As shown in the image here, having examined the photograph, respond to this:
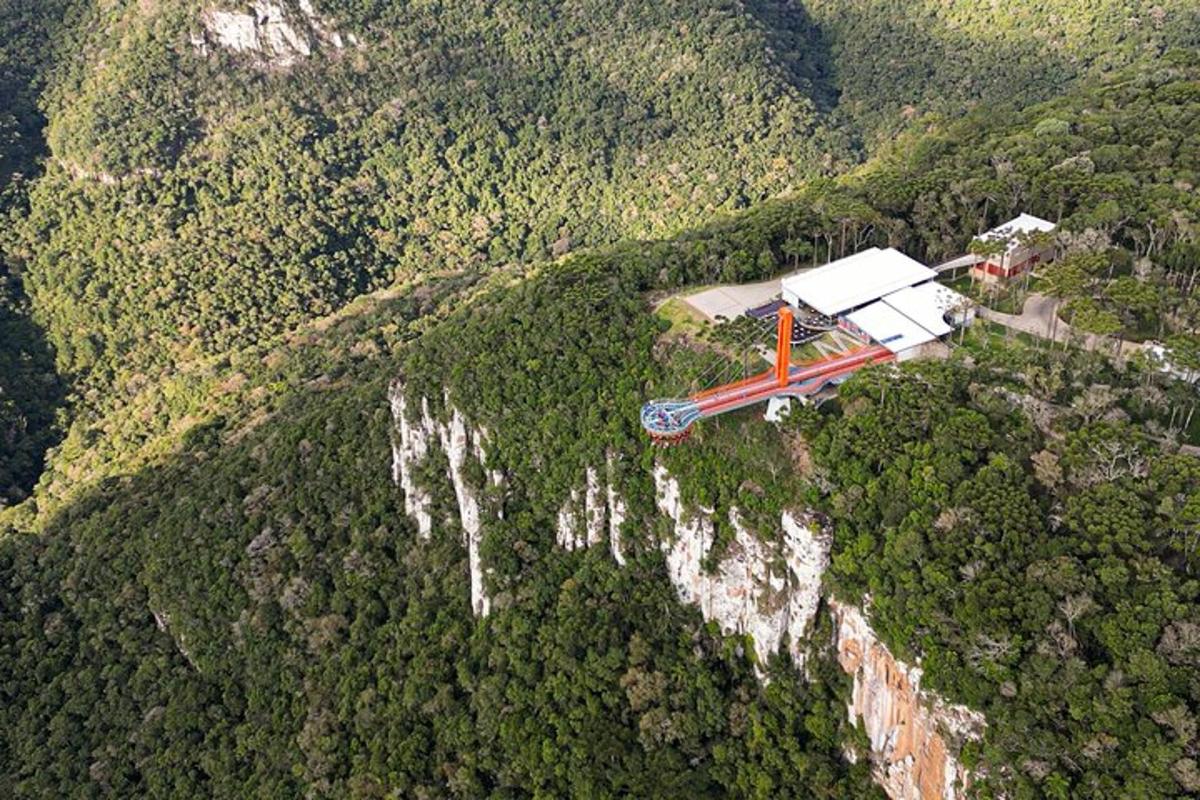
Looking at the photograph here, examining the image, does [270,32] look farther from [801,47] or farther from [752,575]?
[752,575]

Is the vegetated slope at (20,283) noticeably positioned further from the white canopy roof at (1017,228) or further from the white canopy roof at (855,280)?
the white canopy roof at (1017,228)

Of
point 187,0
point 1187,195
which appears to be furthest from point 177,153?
point 1187,195

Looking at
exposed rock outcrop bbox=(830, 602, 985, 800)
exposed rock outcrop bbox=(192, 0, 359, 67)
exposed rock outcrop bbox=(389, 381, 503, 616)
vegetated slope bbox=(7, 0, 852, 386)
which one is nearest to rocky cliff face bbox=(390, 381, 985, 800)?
exposed rock outcrop bbox=(830, 602, 985, 800)

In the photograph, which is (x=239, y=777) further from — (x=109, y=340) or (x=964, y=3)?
(x=964, y=3)

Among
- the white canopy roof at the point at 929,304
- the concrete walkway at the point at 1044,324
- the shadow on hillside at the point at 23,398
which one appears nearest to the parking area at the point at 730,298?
the white canopy roof at the point at 929,304

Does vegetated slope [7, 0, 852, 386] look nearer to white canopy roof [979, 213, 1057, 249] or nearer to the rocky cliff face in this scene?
white canopy roof [979, 213, 1057, 249]

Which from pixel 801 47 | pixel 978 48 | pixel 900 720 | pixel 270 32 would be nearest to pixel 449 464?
pixel 900 720
